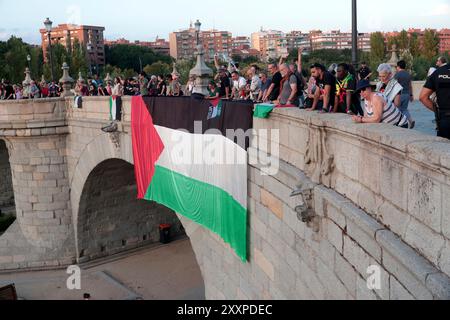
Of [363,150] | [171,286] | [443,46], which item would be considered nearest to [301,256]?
[363,150]

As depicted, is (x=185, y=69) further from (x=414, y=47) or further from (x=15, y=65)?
(x=414, y=47)

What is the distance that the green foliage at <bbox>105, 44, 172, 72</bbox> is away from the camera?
297 feet

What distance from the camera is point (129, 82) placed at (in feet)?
59.1

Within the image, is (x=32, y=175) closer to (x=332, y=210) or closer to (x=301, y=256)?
(x=301, y=256)

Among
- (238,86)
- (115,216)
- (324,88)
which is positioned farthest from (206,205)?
(115,216)

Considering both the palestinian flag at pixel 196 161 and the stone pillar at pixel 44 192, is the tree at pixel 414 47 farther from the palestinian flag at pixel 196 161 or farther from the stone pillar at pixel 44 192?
the palestinian flag at pixel 196 161

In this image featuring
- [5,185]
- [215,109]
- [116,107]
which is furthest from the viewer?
[5,185]

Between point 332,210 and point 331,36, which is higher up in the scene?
point 331,36

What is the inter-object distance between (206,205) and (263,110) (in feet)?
10.2

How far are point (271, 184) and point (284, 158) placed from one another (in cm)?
61

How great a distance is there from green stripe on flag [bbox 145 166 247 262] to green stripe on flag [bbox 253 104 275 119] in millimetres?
1852

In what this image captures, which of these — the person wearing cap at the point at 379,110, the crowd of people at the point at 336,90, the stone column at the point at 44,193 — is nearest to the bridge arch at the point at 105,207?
the stone column at the point at 44,193

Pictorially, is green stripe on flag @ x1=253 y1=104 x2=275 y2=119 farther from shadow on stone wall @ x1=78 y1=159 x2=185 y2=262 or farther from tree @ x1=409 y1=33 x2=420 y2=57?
tree @ x1=409 y1=33 x2=420 y2=57

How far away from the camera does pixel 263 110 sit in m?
8.25
